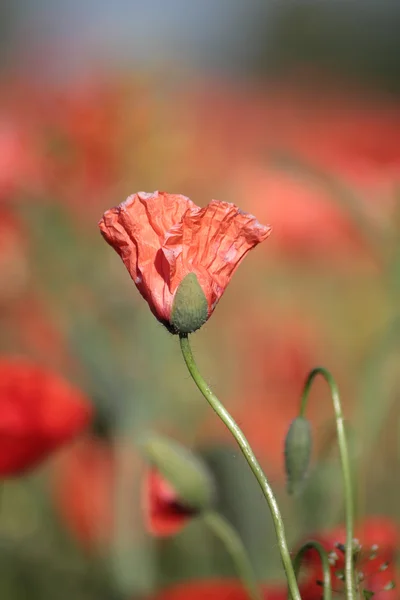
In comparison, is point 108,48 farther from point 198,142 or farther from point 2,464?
point 2,464

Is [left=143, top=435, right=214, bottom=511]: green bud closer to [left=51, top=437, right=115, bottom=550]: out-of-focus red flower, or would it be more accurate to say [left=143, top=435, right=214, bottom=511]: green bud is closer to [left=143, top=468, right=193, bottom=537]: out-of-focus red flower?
[left=143, top=468, right=193, bottom=537]: out-of-focus red flower

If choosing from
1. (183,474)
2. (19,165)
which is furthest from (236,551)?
(19,165)

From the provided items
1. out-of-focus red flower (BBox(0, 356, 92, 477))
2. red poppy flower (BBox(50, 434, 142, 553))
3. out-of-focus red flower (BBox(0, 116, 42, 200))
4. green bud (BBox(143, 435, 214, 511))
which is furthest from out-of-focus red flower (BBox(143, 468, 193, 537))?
out-of-focus red flower (BBox(0, 116, 42, 200))

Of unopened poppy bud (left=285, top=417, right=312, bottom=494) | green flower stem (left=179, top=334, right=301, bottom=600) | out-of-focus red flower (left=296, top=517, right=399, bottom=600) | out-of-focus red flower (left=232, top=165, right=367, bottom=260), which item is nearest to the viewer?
green flower stem (left=179, top=334, right=301, bottom=600)

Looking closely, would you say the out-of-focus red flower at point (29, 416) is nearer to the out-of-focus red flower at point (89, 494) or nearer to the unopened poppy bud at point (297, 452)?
the out-of-focus red flower at point (89, 494)

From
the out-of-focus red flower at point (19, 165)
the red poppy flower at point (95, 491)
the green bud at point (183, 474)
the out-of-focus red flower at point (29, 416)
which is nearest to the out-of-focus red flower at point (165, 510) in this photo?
the green bud at point (183, 474)

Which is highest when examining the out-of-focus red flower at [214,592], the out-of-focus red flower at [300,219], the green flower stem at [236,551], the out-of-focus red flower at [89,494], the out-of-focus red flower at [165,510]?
the out-of-focus red flower at [300,219]
